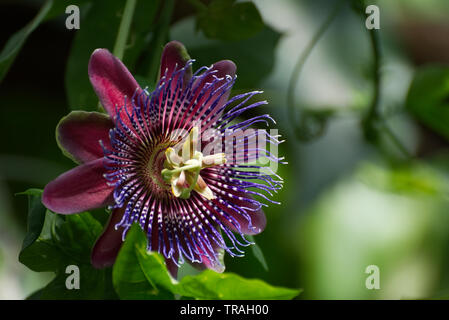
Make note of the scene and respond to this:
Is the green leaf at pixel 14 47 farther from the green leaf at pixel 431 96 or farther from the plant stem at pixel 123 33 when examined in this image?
the green leaf at pixel 431 96

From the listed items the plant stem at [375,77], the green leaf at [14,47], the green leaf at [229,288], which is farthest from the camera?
the plant stem at [375,77]

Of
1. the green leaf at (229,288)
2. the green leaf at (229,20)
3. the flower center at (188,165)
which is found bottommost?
the green leaf at (229,288)

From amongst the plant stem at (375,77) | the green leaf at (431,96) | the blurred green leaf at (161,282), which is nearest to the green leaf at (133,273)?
the blurred green leaf at (161,282)

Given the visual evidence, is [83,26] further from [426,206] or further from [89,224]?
[426,206]

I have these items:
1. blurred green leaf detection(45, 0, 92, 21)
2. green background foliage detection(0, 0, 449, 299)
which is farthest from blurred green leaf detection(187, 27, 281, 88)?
blurred green leaf detection(45, 0, 92, 21)

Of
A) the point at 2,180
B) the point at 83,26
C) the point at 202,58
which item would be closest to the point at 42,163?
the point at 2,180
